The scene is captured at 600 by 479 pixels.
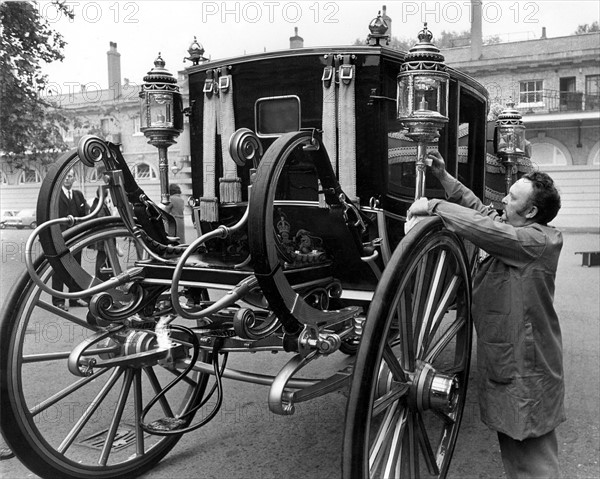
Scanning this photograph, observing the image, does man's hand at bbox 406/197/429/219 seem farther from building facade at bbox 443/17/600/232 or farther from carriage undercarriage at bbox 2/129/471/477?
building facade at bbox 443/17/600/232

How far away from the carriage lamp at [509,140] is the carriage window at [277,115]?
254 cm

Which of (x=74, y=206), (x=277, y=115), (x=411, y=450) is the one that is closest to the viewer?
(x=411, y=450)

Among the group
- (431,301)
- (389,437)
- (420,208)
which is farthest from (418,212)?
(389,437)

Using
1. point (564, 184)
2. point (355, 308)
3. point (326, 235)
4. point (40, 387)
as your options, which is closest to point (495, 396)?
point (355, 308)

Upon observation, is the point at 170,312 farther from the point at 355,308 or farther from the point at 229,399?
the point at 229,399

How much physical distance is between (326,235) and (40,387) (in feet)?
9.26

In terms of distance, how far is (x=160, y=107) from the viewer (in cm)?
348

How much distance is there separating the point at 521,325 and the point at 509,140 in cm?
298

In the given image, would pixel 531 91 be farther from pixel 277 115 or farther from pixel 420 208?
pixel 420 208

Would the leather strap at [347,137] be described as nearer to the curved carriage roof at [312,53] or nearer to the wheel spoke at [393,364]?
the curved carriage roof at [312,53]

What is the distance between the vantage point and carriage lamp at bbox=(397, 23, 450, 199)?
2830mm

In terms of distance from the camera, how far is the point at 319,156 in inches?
100.0

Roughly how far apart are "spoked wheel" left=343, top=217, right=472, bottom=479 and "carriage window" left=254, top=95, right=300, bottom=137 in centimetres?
118

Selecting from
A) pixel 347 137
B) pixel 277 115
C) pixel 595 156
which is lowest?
pixel 347 137
